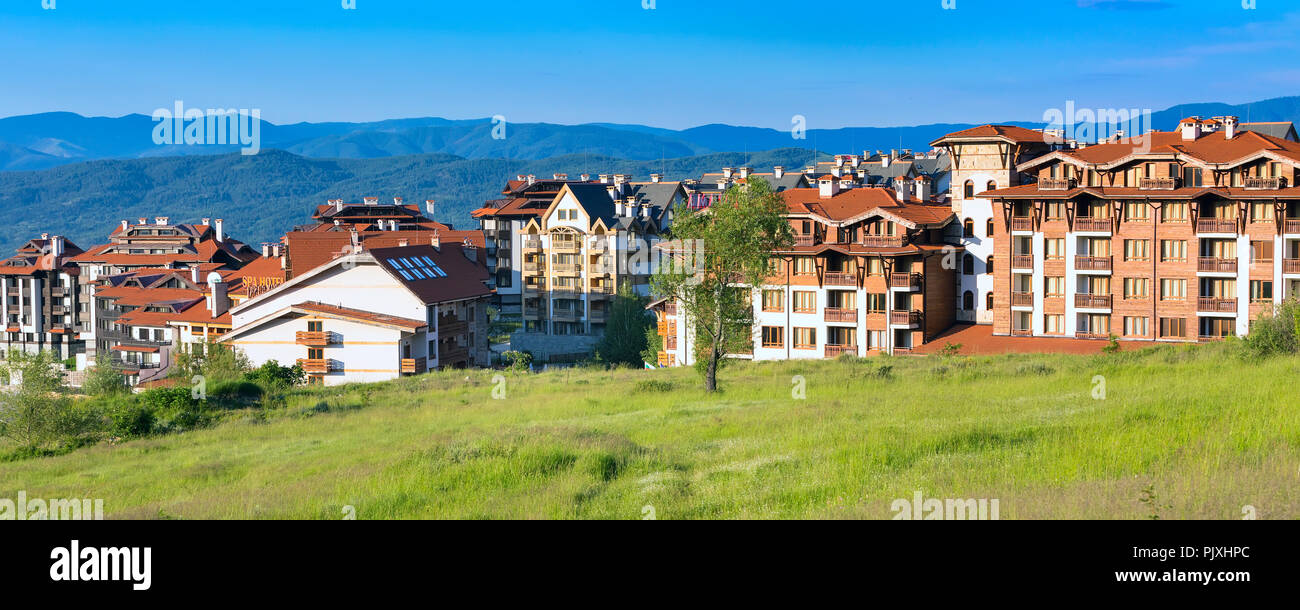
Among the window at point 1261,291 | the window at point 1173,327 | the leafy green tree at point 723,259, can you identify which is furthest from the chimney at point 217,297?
the window at point 1261,291

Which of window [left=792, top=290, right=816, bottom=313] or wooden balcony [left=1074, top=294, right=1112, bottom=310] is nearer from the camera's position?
wooden balcony [left=1074, top=294, right=1112, bottom=310]

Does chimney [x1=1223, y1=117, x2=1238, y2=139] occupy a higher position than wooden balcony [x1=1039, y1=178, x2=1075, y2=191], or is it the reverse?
chimney [x1=1223, y1=117, x2=1238, y2=139]

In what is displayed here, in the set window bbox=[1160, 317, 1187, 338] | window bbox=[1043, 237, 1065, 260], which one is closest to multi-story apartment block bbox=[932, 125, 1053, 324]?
window bbox=[1043, 237, 1065, 260]

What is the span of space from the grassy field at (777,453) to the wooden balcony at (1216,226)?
15.3 m

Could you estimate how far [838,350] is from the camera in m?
63.5

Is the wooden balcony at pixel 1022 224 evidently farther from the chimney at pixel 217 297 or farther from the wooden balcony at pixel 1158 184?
the chimney at pixel 217 297

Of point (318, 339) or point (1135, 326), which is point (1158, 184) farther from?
point (318, 339)

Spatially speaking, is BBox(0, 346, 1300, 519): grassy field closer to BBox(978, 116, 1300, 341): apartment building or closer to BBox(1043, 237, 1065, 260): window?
BBox(978, 116, 1300, 341): apartment building

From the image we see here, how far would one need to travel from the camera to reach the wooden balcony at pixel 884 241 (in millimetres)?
61531

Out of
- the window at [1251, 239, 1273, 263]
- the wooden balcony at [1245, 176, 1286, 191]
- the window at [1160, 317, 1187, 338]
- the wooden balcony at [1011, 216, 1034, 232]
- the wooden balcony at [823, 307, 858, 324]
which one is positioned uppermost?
the wooden balcony at [1245, 176, 1286, 191]

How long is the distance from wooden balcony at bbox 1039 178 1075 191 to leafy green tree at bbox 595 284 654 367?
3094 centimetres

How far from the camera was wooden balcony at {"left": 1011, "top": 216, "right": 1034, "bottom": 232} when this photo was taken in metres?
60.8

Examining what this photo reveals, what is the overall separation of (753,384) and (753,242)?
18.8ft
